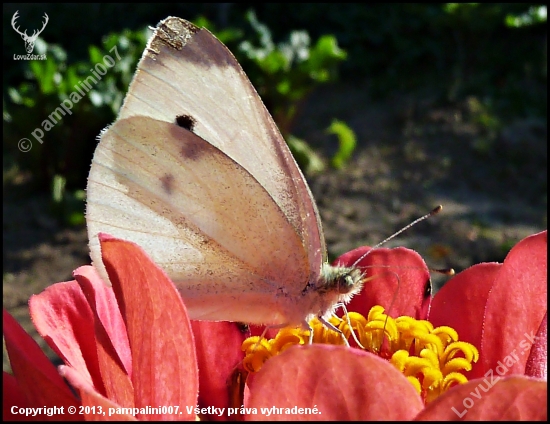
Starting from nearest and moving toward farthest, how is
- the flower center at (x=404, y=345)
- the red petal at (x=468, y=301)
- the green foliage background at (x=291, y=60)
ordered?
the flower center at (x=404, y=345) < the red petal at (x=468, y=301) < the green foliage background at (x=291, y=60)

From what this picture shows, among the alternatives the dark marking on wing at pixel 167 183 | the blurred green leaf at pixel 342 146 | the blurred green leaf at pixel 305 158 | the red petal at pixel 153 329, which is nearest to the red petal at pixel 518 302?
the red petal at pixel 153 329

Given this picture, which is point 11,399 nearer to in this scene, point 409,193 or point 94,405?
point 94,405

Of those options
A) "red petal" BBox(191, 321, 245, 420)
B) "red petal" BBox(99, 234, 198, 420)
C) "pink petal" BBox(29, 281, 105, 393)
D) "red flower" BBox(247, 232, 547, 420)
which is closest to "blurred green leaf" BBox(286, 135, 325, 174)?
"red flower" BBox(247, 232, 547, 420)

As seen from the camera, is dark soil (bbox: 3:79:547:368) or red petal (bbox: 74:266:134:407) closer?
red petal (bbox: 74:266:134:407)

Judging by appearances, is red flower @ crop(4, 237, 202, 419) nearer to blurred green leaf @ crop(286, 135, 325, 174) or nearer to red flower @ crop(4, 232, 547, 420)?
red flower @ crop(4, 232, 547, 420)

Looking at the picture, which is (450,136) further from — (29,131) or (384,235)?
(29,131)

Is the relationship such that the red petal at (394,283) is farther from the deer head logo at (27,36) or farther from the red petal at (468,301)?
the deer head logo at (27,36)
